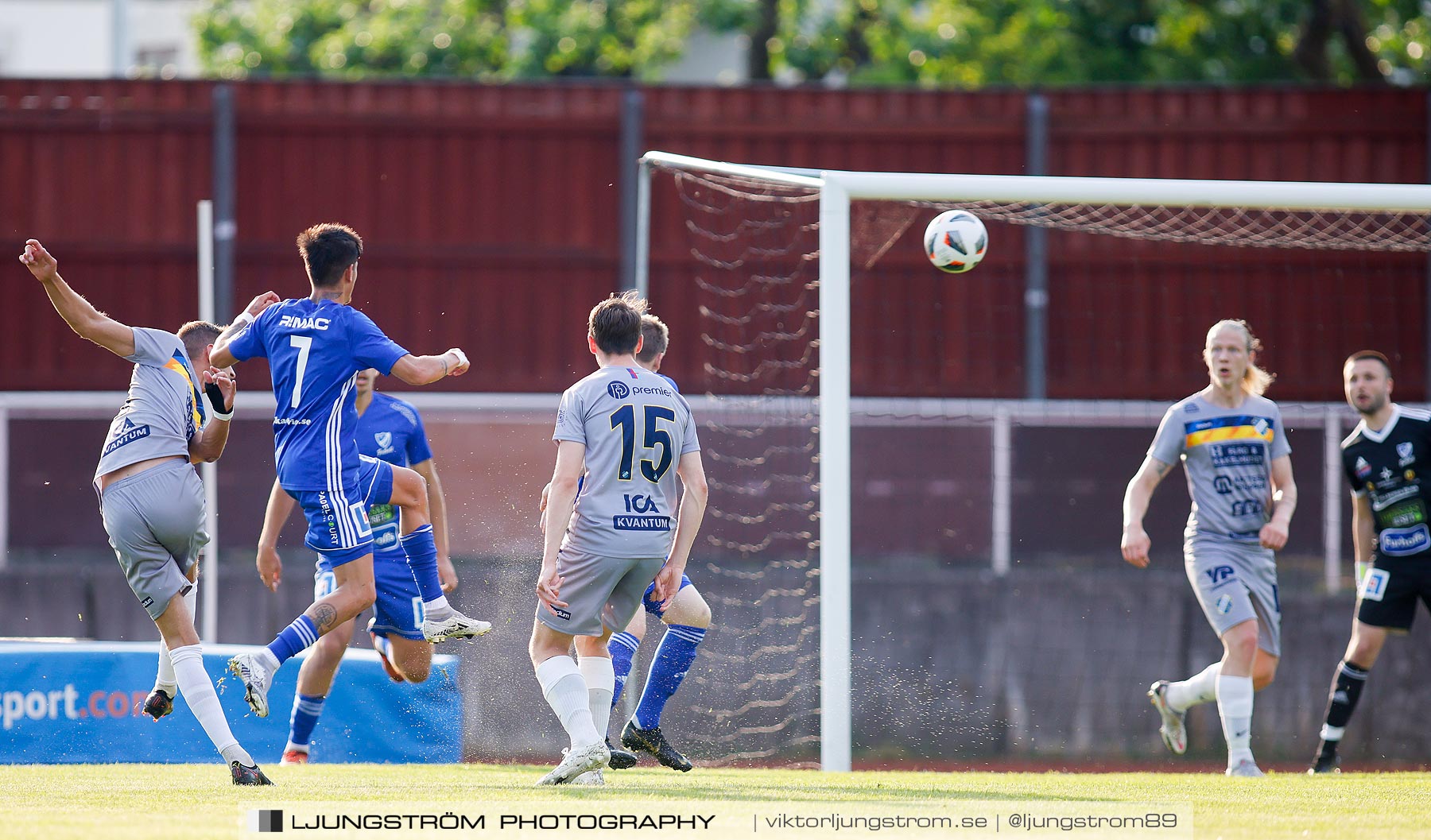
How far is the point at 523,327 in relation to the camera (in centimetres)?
1478

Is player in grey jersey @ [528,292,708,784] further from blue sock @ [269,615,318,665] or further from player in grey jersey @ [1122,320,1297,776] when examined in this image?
player in grey jersey @ [1122,320,1297,776]

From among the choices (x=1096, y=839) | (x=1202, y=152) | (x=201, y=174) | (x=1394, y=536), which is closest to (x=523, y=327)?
(x=201, y=174)

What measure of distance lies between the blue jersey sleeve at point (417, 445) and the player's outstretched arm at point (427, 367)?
1495 millimetres

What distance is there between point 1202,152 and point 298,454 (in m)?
11.2

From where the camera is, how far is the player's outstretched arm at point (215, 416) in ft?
19.6

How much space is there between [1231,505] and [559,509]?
11.3ft

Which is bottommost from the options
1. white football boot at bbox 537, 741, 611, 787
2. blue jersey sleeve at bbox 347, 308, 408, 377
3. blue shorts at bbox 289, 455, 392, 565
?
white football boot at bbox 537, 741, 611, 787

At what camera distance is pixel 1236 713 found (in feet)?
23.5

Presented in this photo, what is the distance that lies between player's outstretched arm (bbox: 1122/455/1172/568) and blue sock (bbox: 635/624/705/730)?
204cm

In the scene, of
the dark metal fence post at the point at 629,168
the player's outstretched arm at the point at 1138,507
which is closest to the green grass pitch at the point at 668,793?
the player's outstretched arm at the point at 1138,507

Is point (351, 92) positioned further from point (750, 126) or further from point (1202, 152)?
point (1202, 152)

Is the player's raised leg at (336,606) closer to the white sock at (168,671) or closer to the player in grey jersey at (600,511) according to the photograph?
the white sock at (168,671)

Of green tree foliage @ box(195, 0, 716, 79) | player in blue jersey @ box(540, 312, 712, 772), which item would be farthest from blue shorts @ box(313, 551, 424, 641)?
green tree foliage @ box(195, 0, 716, 79)

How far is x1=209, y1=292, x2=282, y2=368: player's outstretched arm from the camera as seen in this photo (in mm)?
5906
